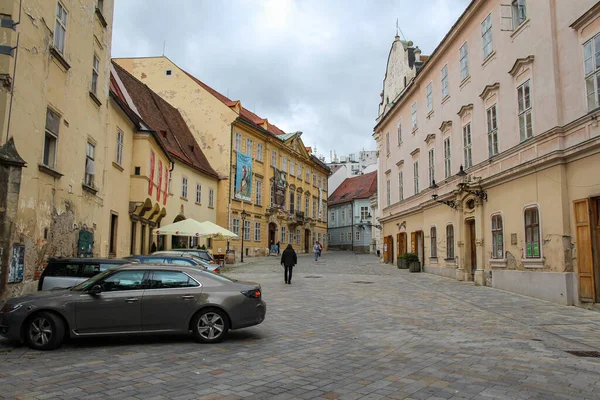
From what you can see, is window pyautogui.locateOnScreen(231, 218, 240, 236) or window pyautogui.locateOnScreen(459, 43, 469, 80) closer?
window pyautogui.locateOnScreen(459, 43, 469, 80)

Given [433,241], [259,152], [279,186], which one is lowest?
[433,241]

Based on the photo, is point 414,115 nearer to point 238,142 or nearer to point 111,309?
point 238,142

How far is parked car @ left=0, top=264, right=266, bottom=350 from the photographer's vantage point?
799 centimetres

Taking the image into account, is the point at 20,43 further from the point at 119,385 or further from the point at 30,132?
the point at 119,385

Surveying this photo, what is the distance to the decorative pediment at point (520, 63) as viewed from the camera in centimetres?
1563

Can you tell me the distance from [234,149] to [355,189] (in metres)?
34.2

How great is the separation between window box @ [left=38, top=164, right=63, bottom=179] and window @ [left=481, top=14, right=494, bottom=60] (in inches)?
620

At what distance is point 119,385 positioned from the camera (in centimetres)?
590

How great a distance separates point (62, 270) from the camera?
10.5m

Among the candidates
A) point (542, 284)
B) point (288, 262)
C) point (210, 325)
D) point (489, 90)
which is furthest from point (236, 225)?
point (210, 325)

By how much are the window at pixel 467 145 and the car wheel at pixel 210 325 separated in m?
15.3

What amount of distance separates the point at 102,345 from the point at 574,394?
706cm

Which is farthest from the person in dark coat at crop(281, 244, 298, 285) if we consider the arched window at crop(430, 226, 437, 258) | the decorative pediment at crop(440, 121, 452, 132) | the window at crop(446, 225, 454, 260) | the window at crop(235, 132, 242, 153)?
the window at crop(235, 132, 242, 153)

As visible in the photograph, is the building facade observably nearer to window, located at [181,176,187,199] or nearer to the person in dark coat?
window, located at [181,176,187,199]
